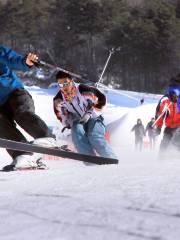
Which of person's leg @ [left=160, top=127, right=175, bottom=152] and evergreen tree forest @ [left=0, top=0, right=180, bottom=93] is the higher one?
person's leg @ [left=160, top=127, right=175, bottom=152]

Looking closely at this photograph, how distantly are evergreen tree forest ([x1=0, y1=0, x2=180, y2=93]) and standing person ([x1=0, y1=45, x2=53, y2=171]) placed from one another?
3273 cm

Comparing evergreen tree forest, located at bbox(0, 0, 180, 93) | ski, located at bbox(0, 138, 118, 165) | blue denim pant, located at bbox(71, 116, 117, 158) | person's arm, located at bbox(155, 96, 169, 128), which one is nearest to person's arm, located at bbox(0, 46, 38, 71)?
ski, located at bbox(0, 138, 118, 165)

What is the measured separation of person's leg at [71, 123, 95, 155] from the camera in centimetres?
519

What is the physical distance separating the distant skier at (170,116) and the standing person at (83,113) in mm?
1434

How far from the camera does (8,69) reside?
4195 millimetres

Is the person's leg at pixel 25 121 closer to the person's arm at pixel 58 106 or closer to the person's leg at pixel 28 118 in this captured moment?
the person's leg at pixel 28 118

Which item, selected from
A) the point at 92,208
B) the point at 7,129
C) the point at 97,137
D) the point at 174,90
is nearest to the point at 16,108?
the point at 7,129

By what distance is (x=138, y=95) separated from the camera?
2042cm

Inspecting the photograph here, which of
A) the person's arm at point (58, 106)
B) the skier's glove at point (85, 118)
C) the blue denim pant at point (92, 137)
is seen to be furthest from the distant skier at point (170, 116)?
the person's arm at point (58, 106)

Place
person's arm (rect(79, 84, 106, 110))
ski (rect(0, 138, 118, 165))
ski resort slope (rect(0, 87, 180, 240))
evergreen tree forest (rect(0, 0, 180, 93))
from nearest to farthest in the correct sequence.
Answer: ski resort slope (rect(0, 87, 180, 240))
ski (rect(0, 138, 118, 165))
person's arm (rect(79, 84, 106, 110))
evergreen tree forest (rect(0, 0, 180, 93))

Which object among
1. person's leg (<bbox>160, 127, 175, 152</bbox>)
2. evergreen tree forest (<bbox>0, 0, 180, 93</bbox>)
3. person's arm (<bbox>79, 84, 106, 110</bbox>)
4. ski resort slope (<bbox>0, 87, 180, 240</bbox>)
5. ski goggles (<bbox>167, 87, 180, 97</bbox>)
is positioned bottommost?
evergreen tree forest (<bbox>0, 0, 180, 93</bbox>)

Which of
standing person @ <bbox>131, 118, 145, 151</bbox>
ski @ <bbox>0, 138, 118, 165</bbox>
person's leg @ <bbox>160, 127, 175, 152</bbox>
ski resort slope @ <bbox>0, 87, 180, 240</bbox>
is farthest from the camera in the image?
standing person @ <bbox>131, 118, 145, 151</bbox>

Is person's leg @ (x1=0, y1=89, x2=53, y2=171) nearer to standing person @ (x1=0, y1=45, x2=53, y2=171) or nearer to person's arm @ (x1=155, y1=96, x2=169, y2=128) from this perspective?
standing person @ (x1=0, y1=45, x2=53, y2=171)

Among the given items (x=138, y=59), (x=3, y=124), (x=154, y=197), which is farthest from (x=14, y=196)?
(x=138, y=59)
